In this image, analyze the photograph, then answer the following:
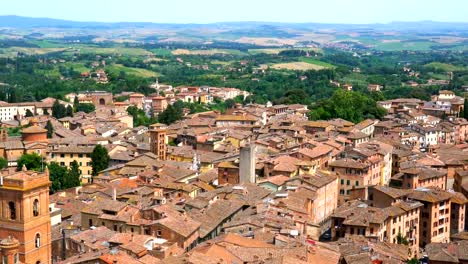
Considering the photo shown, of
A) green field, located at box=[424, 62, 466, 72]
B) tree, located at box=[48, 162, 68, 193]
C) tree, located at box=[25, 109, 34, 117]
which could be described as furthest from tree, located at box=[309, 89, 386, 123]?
green field, located at box=[424, 62, 466, 72]

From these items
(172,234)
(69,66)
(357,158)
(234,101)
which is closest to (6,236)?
(172,234)

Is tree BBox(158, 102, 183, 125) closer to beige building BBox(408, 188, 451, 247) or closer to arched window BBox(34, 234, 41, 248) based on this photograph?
beige building BBox(408, 188, 451, 247)

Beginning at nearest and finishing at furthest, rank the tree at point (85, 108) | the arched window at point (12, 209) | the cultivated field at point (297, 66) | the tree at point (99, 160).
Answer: the arched window at point (12, 209) < the tree at point (99, 160) < the tree at point (85, 108) < the cultivated field at point (297, 66)

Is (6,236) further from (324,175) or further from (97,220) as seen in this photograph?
(324,175)

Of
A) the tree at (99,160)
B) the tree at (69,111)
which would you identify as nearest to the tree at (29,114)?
the tree at (69,111)

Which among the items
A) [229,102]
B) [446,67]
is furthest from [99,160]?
[446,67]

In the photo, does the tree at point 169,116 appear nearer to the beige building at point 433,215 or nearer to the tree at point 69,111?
the tree at point 69,111

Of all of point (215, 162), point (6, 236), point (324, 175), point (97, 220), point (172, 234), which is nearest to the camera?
point (6, 236)

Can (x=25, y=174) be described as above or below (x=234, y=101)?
above
